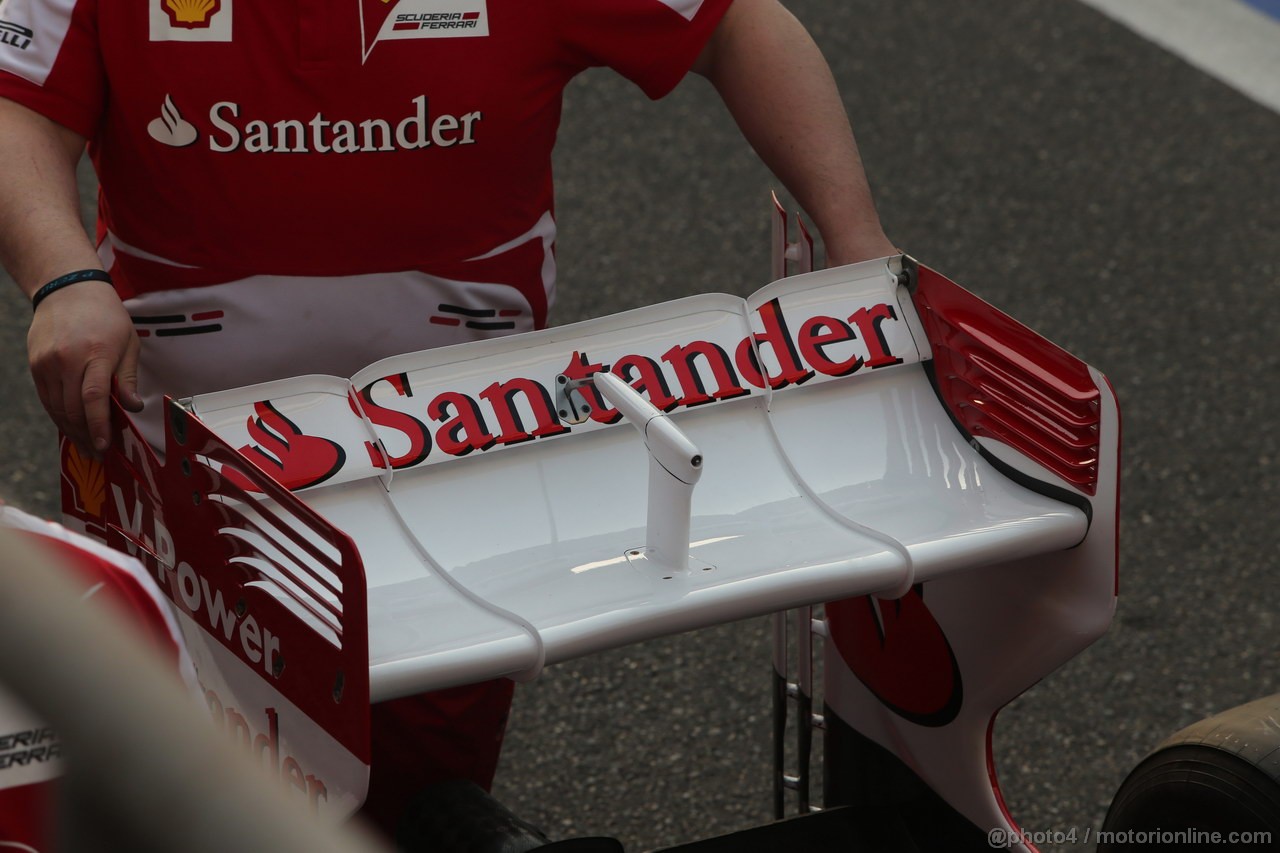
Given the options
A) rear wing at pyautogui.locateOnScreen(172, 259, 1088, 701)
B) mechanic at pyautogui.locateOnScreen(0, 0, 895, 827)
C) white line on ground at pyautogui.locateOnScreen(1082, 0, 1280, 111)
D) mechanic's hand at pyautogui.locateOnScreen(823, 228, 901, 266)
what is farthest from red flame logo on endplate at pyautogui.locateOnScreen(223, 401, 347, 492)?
white line on ground at pyautogui.locateOnScreen(1082, 0, 1280, 111)

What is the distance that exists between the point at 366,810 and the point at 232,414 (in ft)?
2.26

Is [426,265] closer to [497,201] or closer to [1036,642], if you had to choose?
[497,201]

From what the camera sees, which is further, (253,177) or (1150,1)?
(1150,1)

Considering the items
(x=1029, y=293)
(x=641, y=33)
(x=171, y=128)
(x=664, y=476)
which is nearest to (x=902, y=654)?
(x=664, y=476)

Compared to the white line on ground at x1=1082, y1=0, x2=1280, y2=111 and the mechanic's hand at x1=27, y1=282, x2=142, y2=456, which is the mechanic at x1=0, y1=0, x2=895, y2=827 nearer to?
the mechanic's hand at x1=27, y1=282, x2=142, y2=456

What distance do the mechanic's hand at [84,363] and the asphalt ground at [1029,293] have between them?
1.34 metres

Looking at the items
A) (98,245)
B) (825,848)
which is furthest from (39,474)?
(825,848)

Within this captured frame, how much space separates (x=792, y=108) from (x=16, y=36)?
79cm

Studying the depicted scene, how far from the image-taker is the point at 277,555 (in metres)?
1.21

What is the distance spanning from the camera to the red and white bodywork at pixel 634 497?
122 centimetres

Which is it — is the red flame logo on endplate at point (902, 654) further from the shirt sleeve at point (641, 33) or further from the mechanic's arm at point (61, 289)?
the mechanic's arm at point (61, 289)

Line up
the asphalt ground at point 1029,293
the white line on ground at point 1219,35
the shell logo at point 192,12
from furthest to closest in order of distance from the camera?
the white line on ground at point 1219,35 < the asphalt ground at point 1029,293 < the shell logo at point 192,12

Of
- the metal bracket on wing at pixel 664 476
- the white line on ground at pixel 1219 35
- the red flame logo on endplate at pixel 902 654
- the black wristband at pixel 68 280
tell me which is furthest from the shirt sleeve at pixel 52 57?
the white line on ground at pixel 1219 35

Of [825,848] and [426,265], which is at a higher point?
[426,265]
